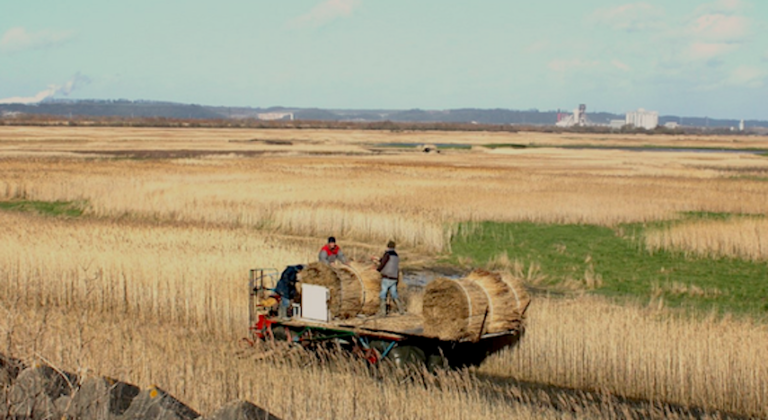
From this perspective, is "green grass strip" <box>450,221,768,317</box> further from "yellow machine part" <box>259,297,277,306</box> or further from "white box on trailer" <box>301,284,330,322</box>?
"yellow machine part" <box>259,297,277,306</box>

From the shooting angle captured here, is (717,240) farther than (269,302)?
Yes

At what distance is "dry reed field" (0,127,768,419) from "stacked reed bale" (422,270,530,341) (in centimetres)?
93

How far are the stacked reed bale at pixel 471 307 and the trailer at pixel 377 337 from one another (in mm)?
170

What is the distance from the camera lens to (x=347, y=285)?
50.9 ft

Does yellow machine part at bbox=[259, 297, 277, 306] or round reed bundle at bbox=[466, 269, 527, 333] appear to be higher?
round reed bundle at bbox=[466, 269, 527, 333]

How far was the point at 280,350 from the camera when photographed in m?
15.0

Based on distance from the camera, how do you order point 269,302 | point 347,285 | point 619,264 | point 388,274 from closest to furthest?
point 347,285 < point 388,274 < point 269,302 < point 619,264

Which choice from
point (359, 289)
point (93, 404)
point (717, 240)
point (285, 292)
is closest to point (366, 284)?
point (359, 289)

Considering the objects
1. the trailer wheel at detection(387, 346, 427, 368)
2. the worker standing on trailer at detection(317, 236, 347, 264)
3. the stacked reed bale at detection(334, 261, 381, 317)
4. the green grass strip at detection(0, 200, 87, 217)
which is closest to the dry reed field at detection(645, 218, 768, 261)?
the worker standing on trailer at detection(317, 236, 347, 264)

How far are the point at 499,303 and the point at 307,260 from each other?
30.0 feet

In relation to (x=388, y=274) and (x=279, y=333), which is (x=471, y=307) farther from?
(x=279, y=333)

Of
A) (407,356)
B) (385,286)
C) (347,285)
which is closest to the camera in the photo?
(407,356)

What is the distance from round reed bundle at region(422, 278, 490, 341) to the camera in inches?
550

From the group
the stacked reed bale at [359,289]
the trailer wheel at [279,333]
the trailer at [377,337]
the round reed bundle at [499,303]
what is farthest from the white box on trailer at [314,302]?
the round reed bundle at [499,303]
